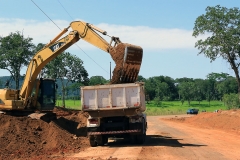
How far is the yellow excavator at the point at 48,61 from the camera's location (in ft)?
65.4

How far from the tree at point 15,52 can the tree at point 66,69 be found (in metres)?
5.57

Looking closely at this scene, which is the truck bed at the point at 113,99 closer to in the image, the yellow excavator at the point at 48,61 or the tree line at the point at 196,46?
the yellow excavator at the point at 48,61

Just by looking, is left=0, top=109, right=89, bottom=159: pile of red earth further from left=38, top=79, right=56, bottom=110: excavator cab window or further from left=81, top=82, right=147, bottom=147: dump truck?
left=38, top=79, right=56, bottom=110: excavator cab window

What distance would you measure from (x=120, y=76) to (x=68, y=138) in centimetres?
458

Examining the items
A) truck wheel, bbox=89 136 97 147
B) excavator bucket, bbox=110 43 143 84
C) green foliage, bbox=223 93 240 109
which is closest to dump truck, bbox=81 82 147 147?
truck wheel, bbox=89 136 97 147

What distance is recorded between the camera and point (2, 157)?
1641 centimetres

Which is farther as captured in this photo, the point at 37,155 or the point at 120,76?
the point at 120,76

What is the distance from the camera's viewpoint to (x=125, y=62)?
64.9ft

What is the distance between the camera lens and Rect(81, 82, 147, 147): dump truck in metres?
18.5

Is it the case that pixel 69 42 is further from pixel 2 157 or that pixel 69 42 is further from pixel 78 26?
pixel 2 157

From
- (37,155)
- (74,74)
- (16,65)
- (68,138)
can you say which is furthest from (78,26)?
(74,74)

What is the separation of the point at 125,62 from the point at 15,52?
1545 inches

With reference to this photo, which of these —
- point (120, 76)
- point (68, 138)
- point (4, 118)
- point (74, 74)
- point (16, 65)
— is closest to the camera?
point (120, 76)

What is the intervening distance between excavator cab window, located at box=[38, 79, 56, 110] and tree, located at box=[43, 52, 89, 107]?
3608 centimetres
